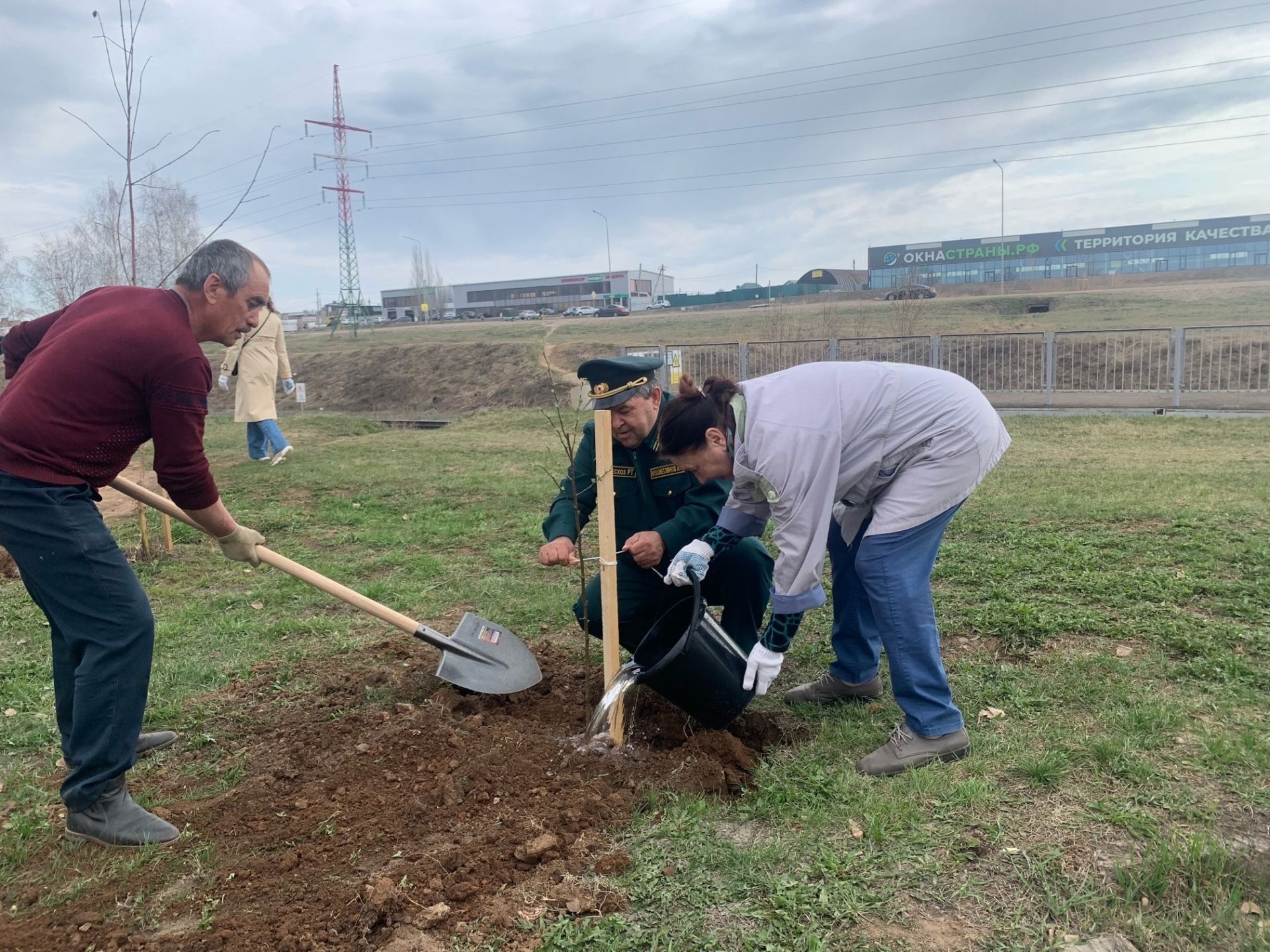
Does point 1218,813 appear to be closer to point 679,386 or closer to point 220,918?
point 679,386

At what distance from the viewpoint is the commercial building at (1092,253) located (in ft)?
162

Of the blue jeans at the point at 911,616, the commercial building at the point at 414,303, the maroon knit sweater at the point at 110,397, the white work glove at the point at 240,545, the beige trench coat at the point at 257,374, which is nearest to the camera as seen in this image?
the maroon knit sweater at the point at 110,397

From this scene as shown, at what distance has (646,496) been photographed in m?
3.88

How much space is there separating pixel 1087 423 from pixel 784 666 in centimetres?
1004

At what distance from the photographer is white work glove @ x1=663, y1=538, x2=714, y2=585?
10.4ft

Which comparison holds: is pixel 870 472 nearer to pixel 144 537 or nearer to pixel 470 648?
pixel 470 648

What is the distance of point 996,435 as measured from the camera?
2945 mm

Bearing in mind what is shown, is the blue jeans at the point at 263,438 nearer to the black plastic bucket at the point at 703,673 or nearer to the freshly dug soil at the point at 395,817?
the freshly dug soil at the point at 395,817

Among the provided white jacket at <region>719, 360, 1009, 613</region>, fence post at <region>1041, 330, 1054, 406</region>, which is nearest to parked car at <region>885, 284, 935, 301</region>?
fence post at <region>1041, 330, 1054, 406</region>

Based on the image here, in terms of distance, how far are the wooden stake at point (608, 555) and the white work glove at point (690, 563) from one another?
0.22 meters

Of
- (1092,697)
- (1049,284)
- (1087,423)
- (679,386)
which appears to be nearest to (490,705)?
(679,386)

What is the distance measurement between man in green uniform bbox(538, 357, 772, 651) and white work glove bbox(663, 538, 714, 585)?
0.29 metres

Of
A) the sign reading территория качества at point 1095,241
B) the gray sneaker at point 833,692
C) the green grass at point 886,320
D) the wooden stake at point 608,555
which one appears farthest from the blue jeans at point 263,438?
the sign reading территория качества at point 1095,241

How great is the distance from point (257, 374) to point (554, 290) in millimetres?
67858
